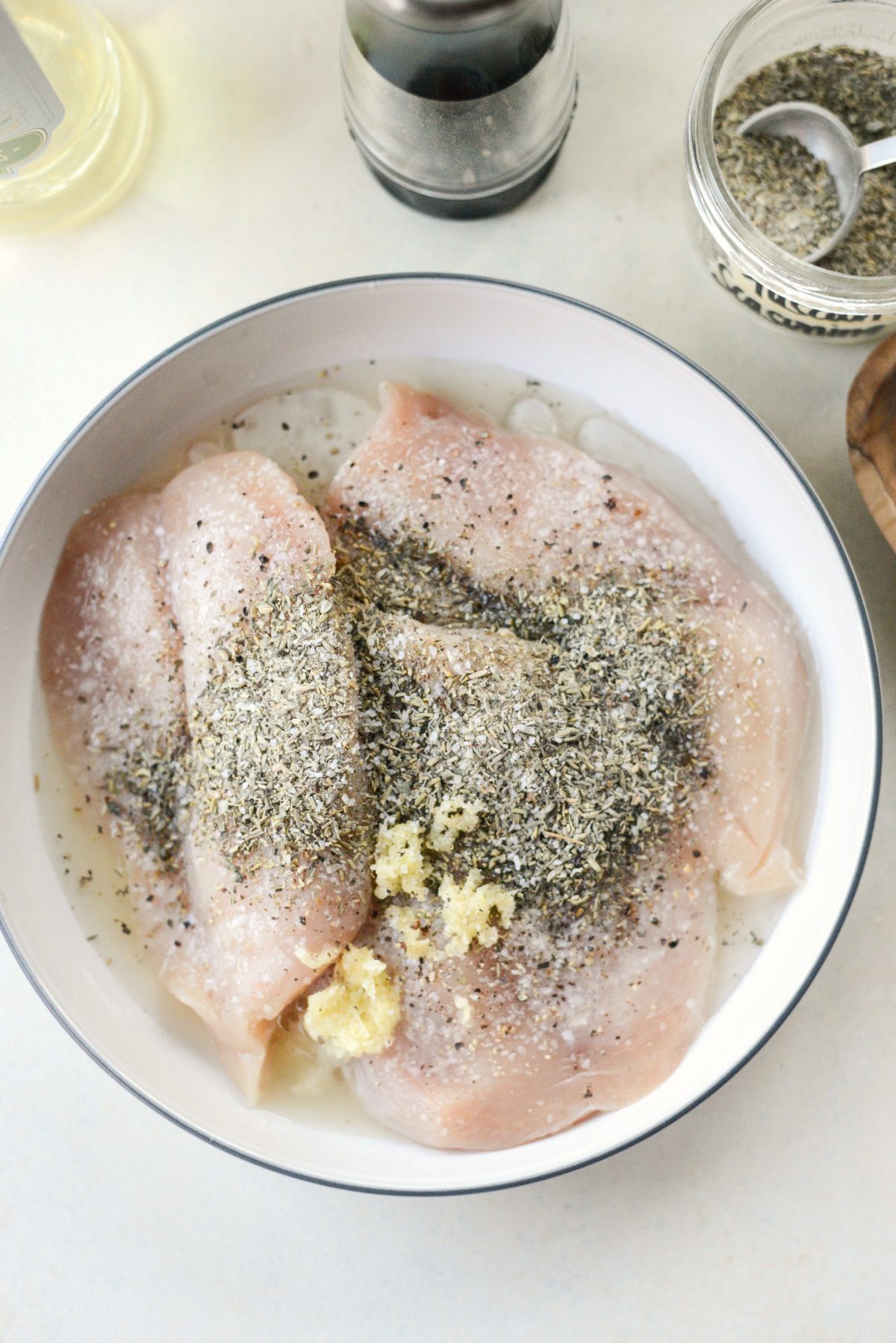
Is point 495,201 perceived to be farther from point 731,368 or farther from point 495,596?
point 495,596

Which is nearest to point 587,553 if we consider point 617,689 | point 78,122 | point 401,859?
point 617,689

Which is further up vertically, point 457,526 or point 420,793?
point 457,526

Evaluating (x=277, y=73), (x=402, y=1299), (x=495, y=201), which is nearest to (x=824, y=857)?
(x=402, y=1299)

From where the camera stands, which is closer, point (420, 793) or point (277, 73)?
point (420, 793)

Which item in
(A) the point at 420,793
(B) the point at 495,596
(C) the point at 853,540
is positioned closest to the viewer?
(A) the point at 420,793

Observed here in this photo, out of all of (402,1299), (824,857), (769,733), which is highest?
(769,733)

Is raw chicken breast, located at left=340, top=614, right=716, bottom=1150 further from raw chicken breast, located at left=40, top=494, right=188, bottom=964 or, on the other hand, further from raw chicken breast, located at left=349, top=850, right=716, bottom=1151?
raw chicken breast, located at left=40, top=494, right=188, bottom=964

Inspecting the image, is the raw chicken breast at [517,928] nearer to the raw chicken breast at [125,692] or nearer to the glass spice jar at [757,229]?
the raw chicken breast at [125,692]

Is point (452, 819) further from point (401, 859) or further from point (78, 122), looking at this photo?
point (78, 122)
